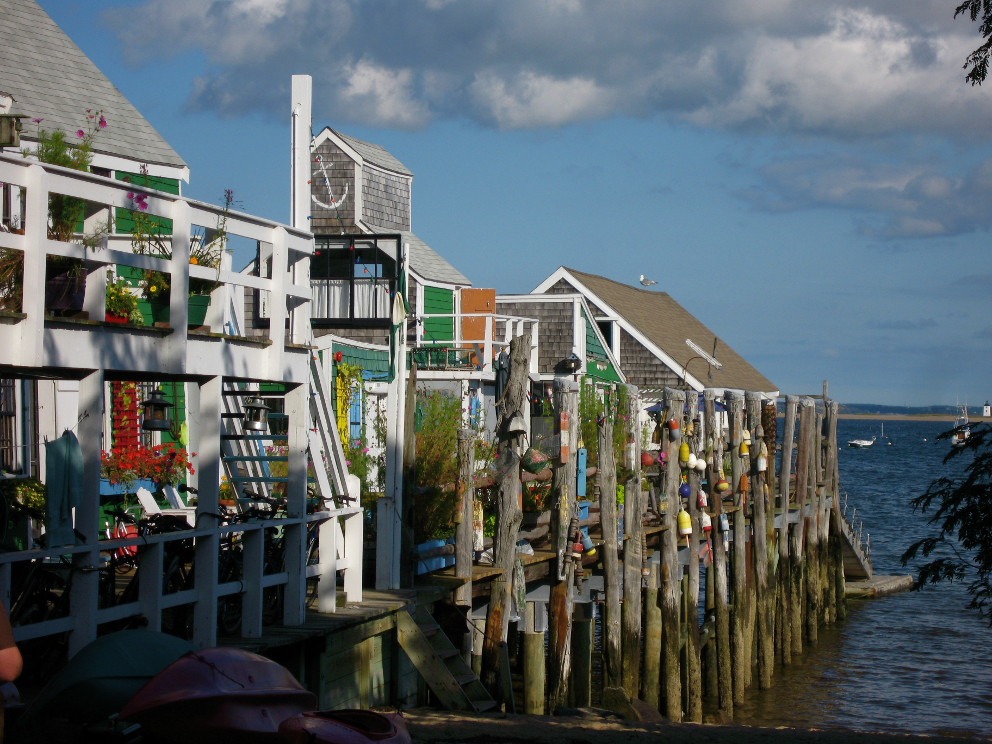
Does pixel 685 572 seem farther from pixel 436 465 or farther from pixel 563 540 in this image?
pixel 436 465

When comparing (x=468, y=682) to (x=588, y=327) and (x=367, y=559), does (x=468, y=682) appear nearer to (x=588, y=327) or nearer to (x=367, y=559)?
(x=367, y=559)

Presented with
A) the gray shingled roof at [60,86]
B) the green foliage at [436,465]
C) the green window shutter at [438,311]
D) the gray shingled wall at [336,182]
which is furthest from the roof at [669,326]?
the gray shingled roof at [60,86]

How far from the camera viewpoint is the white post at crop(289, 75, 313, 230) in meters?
9.84

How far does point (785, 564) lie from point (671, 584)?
20.7 feet

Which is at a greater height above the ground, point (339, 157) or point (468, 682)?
point (339, 157)

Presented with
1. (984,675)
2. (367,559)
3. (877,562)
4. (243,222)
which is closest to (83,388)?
(243,222)

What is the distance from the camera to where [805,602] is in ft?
66.9

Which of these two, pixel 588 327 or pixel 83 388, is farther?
pixel 588 327

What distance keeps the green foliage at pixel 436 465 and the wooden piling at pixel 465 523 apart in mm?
133

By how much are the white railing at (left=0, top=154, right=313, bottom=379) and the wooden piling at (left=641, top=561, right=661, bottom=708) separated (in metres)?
5.96

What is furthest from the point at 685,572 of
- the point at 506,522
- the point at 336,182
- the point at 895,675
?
the point at 336,182

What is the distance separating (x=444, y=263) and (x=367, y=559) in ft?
63.2

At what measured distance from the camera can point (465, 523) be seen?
35.0ft

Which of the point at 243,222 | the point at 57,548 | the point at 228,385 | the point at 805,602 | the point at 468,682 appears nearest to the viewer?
the point at 57,548
